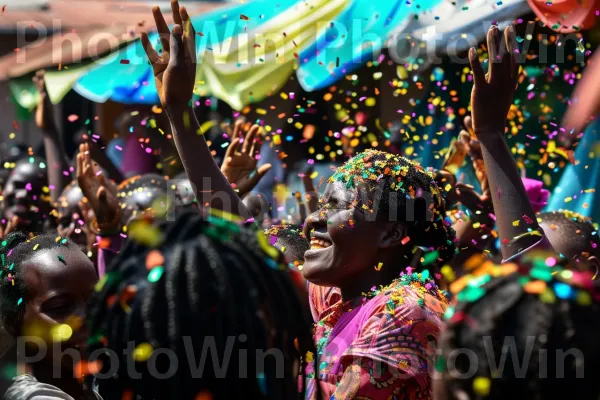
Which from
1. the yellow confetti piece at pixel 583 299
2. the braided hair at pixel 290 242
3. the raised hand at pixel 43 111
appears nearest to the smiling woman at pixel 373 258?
the braided hair at pixel 290 242

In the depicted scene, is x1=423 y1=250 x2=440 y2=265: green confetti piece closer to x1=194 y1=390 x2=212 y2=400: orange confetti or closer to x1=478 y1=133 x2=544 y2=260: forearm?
x1=478 y1=133 x2=544 y2=260: forearm

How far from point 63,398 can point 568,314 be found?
150cm

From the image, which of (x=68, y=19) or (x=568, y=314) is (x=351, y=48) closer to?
(x=68, y=19)

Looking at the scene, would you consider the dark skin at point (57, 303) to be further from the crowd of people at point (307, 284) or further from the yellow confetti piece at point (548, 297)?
the yellow confetti piece at point (548, 297)

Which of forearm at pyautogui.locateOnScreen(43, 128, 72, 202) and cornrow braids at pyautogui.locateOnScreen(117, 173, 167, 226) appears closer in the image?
cornrow braids at pyautogui.locateOnScreen(117, 173, 167, 226)

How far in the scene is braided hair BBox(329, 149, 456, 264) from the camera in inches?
109

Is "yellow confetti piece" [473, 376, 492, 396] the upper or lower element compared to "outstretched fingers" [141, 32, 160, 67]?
lower

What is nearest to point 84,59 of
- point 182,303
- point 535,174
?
point 535,174

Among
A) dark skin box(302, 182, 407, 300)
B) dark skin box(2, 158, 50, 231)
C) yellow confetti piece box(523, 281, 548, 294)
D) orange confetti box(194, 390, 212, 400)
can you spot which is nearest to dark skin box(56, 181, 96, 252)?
dark skin box(2, 158, 50, 231)

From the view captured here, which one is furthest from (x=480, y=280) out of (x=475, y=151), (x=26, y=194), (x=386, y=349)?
(x=26, y=194)

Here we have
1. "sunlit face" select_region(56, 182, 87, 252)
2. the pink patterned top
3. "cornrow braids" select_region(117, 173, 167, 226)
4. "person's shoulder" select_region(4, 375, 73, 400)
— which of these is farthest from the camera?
"sunlit face" select_region(56, 182, 87, 252)

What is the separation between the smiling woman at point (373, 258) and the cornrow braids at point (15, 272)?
894mm

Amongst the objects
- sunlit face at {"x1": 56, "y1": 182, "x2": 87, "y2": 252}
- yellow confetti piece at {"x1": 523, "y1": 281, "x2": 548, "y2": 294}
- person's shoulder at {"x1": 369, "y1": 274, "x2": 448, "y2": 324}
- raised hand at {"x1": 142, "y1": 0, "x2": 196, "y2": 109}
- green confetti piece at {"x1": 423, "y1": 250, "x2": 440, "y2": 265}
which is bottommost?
sunlit face at {"x1": 56, "y1": 182, "x2": 87, "y2": 252}

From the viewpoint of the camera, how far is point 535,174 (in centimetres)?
548
